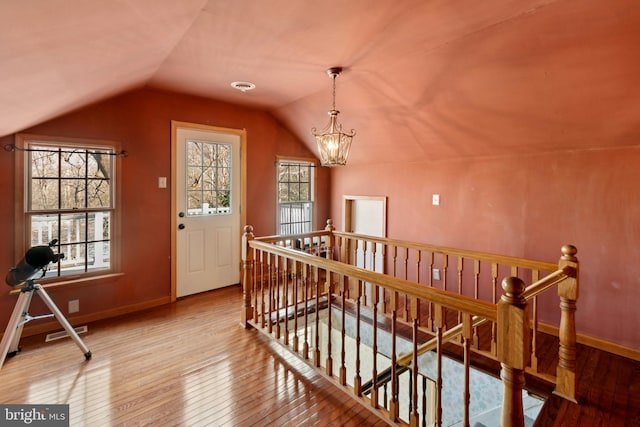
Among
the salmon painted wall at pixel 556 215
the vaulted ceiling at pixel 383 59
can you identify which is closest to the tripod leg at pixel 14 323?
the vaulted ceiling at pixel 383 59

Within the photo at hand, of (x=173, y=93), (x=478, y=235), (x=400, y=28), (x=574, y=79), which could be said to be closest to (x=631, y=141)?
(x=574, y=79)

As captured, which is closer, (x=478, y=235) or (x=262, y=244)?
(x=262, y=244)

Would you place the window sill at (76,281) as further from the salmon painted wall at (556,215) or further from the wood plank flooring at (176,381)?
the salmon painted wall at (556,215)

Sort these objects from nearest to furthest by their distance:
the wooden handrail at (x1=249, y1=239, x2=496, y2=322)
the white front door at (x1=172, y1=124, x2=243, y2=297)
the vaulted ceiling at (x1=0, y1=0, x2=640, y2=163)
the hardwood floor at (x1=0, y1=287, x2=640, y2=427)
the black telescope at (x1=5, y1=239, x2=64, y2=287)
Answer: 1. the wooden handrail at (x1=249, y1=239, x2=496, y2=322)
2. the vaulted ceiling at (x1=0, y1=0, x2=640, y2=163)
3. the hardwood floor at (x1=0, y1=287, x2=640, y2=427)
4. the black telescope at (x1=5, y1=239, x2=64, y2=287)
5. the white front door at (x1=172, y1=124, x2=243, y2=297)

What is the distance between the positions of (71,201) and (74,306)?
3.37ft

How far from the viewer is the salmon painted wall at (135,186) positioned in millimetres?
2881

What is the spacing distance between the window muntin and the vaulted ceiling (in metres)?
0.76

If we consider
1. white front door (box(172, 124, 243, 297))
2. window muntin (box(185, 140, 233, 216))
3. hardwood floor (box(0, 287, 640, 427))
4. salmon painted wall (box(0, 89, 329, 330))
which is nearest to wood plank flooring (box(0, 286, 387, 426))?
hardwood floor (box(0, 287, 640, 427))

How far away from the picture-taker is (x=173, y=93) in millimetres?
3668

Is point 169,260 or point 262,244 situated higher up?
point 262,244

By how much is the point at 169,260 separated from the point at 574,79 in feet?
13.5

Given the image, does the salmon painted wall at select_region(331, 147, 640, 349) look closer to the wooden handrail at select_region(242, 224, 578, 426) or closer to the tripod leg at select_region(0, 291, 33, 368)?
the wooden handrail at select_region(242, 224, 578, 426)

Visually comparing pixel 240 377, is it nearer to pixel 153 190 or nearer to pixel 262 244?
pixel 262 244

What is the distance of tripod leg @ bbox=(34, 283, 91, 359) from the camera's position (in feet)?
7.88
